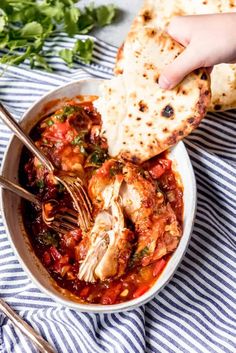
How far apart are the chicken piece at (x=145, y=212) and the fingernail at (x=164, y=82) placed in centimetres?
39

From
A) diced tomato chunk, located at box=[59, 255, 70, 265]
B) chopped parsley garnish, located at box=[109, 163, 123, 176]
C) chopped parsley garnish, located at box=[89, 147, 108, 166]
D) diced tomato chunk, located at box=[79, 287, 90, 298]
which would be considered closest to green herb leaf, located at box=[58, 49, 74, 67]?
chopped parsley garnish, located at box=[89, 147, 108, 166]

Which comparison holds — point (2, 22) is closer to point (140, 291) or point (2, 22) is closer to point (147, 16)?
point (147, 16)

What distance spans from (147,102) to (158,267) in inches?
29.0

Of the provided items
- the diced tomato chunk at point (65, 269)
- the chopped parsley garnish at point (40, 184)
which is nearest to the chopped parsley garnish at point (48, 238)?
the diced tomato chunk at point (65, 269)

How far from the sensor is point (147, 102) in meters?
3.13

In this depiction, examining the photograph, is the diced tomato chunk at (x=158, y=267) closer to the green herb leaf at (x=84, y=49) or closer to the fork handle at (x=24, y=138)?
the fork handle at (x=24, y=138)

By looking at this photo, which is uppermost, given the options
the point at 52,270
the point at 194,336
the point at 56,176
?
the point at 56,176

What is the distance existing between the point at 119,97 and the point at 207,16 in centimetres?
53

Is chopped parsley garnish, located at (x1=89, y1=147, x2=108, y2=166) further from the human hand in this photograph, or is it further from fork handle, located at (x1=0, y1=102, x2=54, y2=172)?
the human hand

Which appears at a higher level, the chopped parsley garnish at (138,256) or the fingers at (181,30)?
the fingers at (181,30)

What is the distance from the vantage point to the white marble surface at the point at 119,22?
13.1 ft

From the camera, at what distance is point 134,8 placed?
405 centimetres

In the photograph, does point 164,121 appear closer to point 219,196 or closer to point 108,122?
point 108,122

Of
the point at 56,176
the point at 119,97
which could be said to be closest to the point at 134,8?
the point at 119,97
